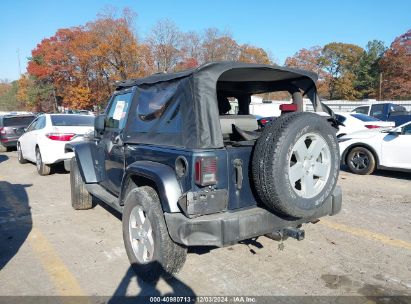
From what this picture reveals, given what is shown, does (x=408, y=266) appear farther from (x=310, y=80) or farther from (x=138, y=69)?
(x=138, y=69)

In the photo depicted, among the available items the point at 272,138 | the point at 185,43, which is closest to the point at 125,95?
the point at 272,138

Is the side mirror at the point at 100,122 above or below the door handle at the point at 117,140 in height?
above

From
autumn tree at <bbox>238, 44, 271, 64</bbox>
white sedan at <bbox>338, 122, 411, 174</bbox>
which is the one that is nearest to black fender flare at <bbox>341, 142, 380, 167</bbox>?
white sedan at <bbox>338, 122, 411, 174</bbox>

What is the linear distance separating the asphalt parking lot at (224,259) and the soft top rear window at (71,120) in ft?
10.7

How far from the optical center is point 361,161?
28.0 feet

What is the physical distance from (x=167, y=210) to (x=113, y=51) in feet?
124

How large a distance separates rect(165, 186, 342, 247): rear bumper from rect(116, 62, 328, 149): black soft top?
618 mm

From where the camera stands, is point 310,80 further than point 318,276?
Yes

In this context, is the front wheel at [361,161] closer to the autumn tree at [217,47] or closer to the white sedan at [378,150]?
the white sedan at [378,150]

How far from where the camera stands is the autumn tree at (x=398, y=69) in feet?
147

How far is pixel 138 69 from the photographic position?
38406 mm

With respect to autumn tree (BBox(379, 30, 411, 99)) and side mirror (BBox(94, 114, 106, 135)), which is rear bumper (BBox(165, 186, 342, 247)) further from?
autumn tree (BBox(379, 30, 411, 99))

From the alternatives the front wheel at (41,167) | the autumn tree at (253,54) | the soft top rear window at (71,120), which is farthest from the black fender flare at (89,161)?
the autumn tree at (253,54)

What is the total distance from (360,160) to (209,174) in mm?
6662
